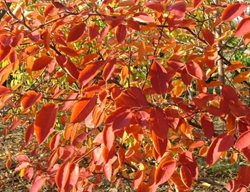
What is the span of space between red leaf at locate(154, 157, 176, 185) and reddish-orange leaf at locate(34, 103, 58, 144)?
35 cm

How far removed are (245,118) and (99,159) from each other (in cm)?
53

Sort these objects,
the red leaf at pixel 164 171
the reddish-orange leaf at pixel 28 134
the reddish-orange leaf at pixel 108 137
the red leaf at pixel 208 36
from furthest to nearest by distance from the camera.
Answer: the red leaf at pixel 208 36 < the reddish-orange leaf at pixel 28 134 < the red leaf at pixel 164 171 < the reddish-orange leaf at pixel 108 137

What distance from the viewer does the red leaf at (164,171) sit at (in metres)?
1.23

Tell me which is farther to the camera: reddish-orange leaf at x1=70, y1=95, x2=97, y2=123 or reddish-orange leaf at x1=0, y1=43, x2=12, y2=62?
reddish-orange leaf at x1=0, y1=43, x2=12, y2=62

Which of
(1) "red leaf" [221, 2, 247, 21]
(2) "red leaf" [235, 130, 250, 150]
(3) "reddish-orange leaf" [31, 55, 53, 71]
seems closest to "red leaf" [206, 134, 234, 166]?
(2) "red leaf" [235, 130, 250, 150]

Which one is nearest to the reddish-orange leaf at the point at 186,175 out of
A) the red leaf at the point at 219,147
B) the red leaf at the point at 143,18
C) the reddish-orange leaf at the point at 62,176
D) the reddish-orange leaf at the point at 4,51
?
the red leaf at the point at 219,147

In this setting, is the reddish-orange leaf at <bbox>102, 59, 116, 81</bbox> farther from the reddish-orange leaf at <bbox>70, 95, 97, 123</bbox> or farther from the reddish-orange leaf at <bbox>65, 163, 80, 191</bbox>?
the reddish-orange leaf at <bbox>65, 163, 80, 191</bbox>

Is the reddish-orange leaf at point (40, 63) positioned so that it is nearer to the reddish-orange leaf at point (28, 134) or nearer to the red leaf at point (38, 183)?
the reddish-orange leaf at point (28, 134)

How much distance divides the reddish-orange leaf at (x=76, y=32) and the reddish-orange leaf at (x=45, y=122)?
0.80 feet

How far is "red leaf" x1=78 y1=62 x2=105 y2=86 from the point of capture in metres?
1.11

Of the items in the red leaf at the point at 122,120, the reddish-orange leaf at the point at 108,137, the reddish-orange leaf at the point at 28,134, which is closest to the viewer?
the red leaf at the point at 122,120

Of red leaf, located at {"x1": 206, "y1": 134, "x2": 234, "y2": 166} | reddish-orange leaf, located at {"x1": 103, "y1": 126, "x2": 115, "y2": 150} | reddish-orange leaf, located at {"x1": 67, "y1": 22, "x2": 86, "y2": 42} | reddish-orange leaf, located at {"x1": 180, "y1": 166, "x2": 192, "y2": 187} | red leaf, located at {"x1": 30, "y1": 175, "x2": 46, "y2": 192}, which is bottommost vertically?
red leaf, located at {"x1": 30, "y1": 175, "x2": 46, "y2": 192}

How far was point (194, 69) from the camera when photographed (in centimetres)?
125

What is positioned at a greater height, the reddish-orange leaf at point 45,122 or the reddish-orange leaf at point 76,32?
the reddish-orange leaf at point 76,32
